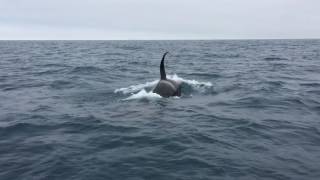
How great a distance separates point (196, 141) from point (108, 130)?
10.8 ft

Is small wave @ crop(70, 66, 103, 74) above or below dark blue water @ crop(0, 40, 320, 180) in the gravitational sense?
above

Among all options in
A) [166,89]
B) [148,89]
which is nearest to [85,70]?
[148,89]

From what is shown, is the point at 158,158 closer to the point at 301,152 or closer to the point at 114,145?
the point at 114,145

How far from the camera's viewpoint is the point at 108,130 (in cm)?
1343

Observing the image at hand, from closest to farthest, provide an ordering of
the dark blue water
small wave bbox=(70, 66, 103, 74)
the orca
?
1. the dark blue water
2. the orca
3. small wave bbox=(70, 66, 103, 74)

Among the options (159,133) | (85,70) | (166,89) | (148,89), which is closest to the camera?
(159,133)

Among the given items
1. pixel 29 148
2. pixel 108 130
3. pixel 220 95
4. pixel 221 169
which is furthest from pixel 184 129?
pixel 220 95

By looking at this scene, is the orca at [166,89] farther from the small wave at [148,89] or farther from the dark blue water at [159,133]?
the dark blue water at [159,133]

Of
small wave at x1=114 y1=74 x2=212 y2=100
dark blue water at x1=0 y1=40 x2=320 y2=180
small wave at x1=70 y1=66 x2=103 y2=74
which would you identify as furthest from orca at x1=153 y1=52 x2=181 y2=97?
small wave at x1=70 y1=66 x2=103 y2=74

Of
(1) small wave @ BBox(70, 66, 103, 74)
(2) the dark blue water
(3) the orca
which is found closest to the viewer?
(2) the dark blue water

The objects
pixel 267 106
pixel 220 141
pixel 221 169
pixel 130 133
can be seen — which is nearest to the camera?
pixel 221 169

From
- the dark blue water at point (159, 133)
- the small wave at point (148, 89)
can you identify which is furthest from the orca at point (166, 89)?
the dark blue water at point (159, 133)

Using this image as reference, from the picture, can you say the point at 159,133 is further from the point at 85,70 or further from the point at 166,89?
the point at 85,70

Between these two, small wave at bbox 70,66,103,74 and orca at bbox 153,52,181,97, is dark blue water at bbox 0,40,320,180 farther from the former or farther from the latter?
small wave at bbox 70,66,103,74
